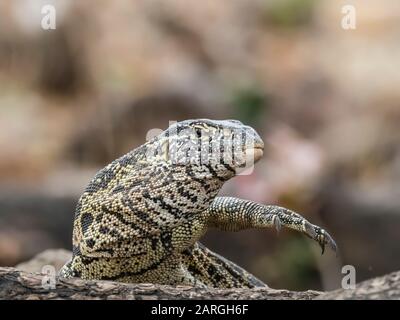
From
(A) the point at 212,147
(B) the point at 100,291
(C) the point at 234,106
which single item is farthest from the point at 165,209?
(C) the point at 234,106

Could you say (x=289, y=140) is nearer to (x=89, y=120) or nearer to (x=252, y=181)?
(x=252, y=181)

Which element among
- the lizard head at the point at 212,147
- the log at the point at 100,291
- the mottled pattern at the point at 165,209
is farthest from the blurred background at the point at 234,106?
the log at the point at 100,291

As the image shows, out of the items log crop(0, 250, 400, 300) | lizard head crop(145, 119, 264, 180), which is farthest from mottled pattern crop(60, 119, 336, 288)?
log crop(0, 250, 400, 300)

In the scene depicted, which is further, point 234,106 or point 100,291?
point 234,106

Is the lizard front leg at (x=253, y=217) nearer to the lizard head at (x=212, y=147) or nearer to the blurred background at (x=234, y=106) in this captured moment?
the lizard head at (x=212, y=147)

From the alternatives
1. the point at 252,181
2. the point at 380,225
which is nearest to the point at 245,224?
the point at 252,181

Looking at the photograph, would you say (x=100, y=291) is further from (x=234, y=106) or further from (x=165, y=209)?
(x=234, y=106)
